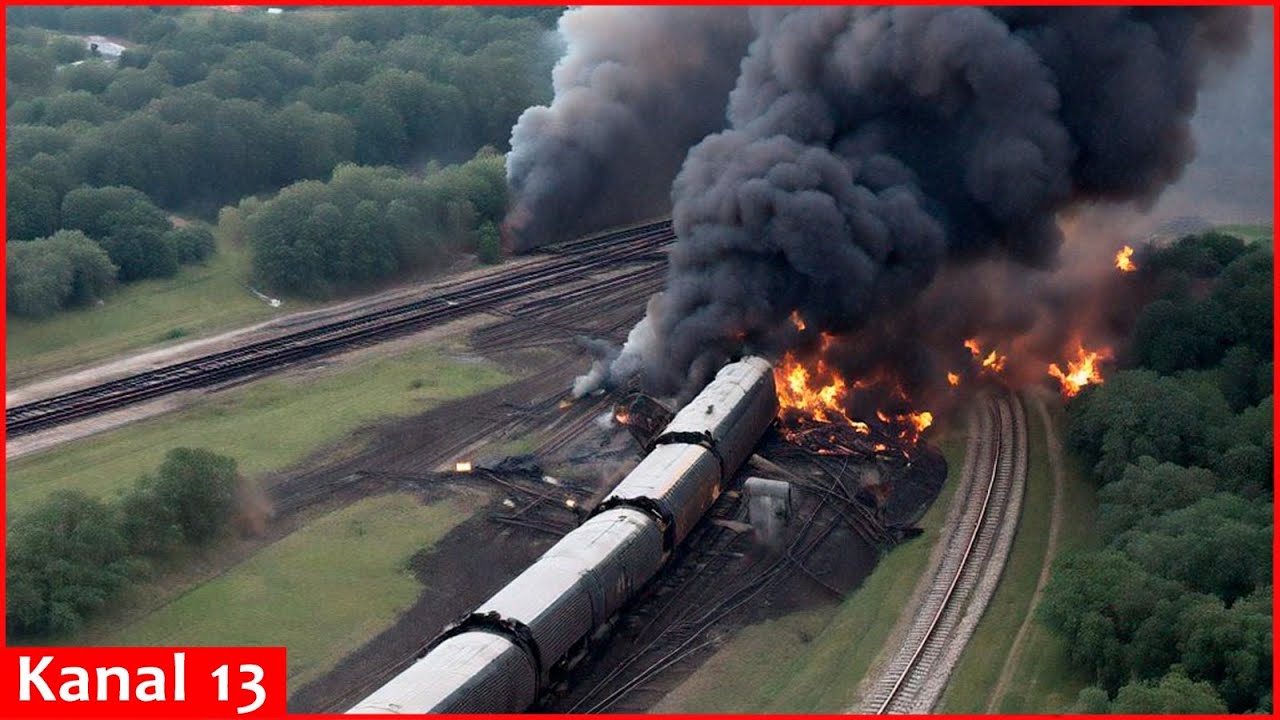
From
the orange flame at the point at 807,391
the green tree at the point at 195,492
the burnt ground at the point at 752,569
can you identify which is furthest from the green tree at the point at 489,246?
the green tree at the point at 195,492

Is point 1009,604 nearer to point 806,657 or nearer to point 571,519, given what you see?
point 806,657

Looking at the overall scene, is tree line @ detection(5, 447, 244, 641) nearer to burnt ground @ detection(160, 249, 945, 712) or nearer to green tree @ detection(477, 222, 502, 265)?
burnt ground @ detection(160, 249, 945, 712)

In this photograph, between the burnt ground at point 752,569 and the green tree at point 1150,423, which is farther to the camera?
the green tree at point 1150,423

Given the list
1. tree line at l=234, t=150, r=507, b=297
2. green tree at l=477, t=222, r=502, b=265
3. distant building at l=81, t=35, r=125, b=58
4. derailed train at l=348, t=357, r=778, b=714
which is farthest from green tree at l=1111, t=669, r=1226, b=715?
distant building at l=81, t=35, r=125, b=58

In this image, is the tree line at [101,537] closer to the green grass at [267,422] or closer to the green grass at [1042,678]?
the green grass at [267,422]

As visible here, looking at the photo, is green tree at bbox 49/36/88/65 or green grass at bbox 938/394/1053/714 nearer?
green grass at bbox 938/394/1053/714
